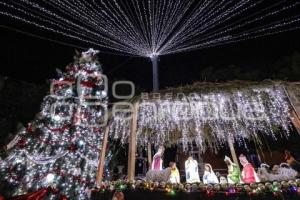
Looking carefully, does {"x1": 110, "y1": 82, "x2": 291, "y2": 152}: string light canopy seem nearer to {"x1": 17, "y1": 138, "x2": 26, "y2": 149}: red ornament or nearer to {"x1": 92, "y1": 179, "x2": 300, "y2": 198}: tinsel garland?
{"x1": 92, "y1": 179, "x2": 300, "y2": 198}: tinsel garland

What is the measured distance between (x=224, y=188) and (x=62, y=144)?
738 cm

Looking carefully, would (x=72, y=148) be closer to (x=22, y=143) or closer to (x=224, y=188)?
(x=22, y=143)

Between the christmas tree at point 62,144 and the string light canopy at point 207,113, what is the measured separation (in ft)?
5.74

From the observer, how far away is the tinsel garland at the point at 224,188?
5488 millimetres

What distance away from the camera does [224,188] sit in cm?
574

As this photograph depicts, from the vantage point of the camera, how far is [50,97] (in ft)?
39.4

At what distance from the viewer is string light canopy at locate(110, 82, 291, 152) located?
6949 mm

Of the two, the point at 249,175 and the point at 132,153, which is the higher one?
the point at 132,153

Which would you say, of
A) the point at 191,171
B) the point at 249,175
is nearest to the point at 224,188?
the point at 249,175

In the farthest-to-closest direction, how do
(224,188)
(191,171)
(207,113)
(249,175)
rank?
(207,113) < (191,171) < (249,175) < (224,188)

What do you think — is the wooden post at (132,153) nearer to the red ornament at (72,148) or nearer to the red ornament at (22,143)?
the red ornament at (72,148)

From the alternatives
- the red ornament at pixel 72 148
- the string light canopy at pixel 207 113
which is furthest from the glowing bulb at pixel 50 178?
the string light canopy at pixel 207 113

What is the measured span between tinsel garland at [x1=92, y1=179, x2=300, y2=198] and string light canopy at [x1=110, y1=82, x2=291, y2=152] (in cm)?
→ 223

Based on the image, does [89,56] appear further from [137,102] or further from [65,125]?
[137,102]
